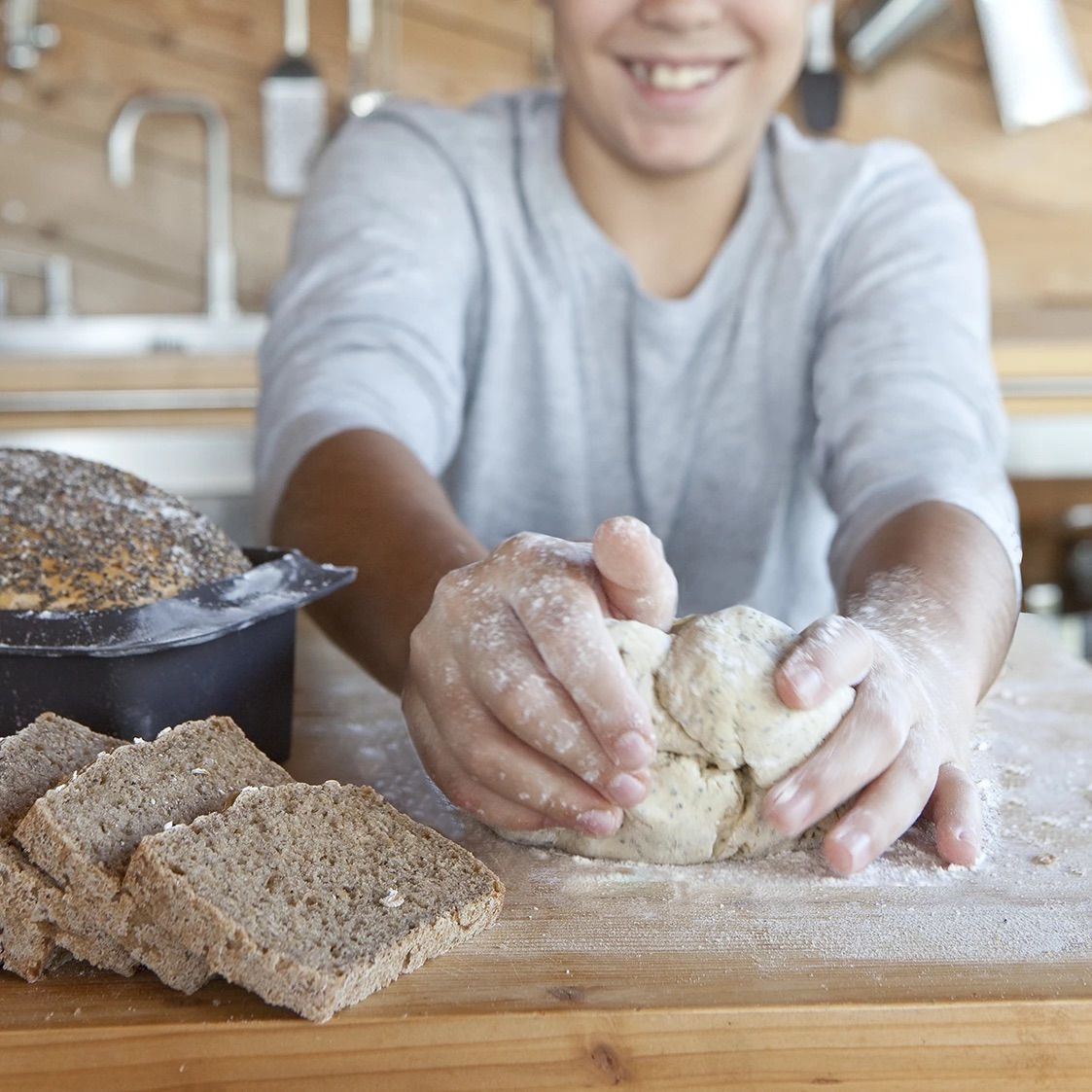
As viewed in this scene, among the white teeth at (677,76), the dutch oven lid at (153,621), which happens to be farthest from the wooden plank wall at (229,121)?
the dutch oven lid at (153,621)

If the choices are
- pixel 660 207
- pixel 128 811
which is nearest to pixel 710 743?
pixel 128 811

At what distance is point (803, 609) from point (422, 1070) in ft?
3.60

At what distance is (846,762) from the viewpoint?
0.71 meters

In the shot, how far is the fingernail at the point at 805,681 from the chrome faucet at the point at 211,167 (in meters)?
2.61

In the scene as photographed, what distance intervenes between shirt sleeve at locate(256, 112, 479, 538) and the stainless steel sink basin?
1.56 m

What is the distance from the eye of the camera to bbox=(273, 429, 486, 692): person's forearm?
37.4 inches

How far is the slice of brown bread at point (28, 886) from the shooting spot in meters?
0.59

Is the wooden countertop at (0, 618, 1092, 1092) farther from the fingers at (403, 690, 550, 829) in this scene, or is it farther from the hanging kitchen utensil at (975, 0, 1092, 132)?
the hanging kitchen utensil at (975, 0, 1092, 132)

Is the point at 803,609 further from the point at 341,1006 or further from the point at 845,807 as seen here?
the point at 341,1006

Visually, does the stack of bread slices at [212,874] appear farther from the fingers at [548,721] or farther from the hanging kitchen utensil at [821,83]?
the hanging kitchen utensil at [821,83]

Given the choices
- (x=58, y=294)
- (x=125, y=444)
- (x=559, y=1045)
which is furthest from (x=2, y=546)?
(x=58, y=294)

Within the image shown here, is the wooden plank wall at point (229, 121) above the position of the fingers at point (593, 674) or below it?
above

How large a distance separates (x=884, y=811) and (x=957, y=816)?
5 cm

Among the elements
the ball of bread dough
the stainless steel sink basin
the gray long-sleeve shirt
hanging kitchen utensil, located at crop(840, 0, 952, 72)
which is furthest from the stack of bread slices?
hanging kitchen utensil, located at crop(840, 0, 952, 72)
